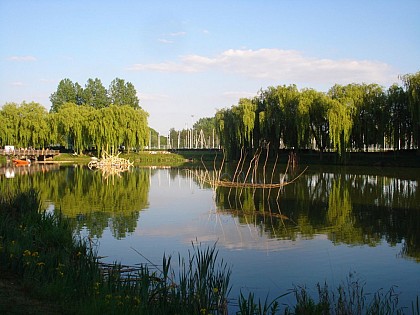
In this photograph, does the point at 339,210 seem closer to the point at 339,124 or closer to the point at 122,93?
the point at 339,124

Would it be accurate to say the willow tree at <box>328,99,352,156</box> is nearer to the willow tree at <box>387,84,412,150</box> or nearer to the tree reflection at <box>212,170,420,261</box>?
the willow tree at <box>387,84,412,150</box>

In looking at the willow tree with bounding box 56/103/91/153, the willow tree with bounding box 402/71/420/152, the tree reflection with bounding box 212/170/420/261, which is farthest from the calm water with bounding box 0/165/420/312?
the willow tree with bounding box 56/103/91/153

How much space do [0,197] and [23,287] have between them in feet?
22.0

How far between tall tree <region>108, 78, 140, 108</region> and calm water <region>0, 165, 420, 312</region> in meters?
55.1

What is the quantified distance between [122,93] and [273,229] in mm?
68596

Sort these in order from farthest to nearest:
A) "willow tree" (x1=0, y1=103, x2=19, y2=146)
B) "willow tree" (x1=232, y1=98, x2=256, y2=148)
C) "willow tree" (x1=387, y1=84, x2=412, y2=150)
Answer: "willow tree" (x1=0, y1=103, x2=19, y2=146) < "willow tree" (x1=232, y1=98, x2=256, y2=148) < "willow tree" (x1=387, y1=84, x2=412, y2=150)

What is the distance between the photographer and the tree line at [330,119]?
3631cm

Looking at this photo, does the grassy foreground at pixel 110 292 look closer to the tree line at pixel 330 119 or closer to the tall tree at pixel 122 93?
the tree line at pixel 330 119

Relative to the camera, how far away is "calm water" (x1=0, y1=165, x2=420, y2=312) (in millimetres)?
8836

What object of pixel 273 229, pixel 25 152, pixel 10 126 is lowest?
pixel 273 229

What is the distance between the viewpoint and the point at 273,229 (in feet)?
43.4

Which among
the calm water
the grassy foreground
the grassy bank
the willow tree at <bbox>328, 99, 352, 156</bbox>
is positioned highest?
the willow tree at <bbox>328, 99, 352, 156</bbox>

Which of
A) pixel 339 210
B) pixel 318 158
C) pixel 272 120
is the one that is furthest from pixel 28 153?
pixel 339 210

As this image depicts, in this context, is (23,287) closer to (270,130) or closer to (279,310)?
(279,310)
